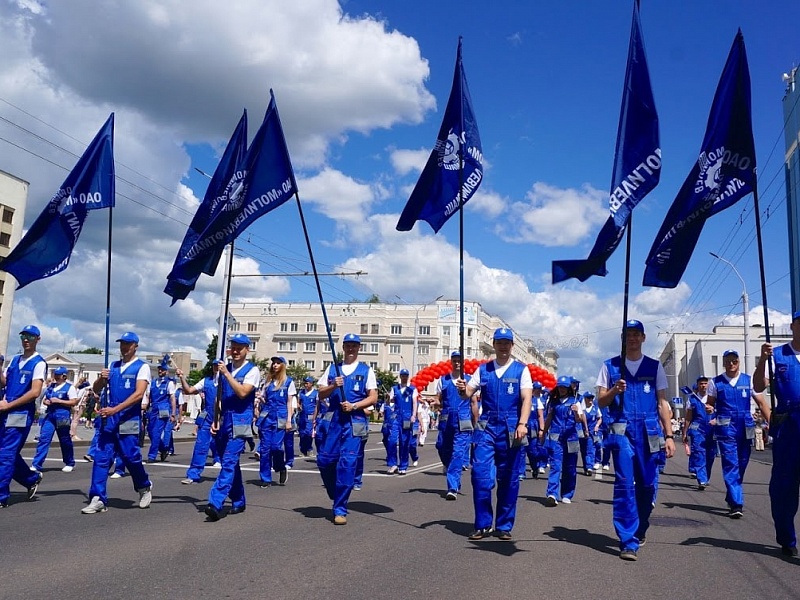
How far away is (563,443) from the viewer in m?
11.9

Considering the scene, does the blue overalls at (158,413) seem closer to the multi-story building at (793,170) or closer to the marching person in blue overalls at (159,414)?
the marching person in blue overalls at (159,414)

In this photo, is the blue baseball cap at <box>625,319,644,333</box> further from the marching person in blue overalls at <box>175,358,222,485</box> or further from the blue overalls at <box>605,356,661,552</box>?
the marching person in blue overalls at <box>175,358,222,485</box>

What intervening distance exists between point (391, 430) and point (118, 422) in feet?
25.3

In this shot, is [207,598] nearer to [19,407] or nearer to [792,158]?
[19,407]

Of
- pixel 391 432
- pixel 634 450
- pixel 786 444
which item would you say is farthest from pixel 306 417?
pixel 786 444

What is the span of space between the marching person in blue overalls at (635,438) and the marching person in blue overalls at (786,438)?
111 centimetres

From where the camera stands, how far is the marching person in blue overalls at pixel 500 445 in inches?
287

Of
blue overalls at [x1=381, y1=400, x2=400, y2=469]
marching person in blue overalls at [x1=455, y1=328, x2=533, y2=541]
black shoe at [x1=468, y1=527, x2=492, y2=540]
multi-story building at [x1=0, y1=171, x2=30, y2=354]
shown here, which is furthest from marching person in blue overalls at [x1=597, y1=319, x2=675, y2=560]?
multi-story building at [x1=0, y1=171, x2=30, y2=354]

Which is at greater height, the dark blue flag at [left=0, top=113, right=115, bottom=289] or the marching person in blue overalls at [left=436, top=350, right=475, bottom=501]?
the dark blue flag at [left=0, top=113, right=115, bottom=289]

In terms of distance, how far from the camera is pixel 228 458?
821 cm

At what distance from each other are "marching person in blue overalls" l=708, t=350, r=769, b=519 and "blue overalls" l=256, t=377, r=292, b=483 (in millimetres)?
7080

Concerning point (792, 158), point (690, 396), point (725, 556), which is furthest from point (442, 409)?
point (792, 158)

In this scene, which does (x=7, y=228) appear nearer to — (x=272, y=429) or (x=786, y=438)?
(x=272, y=429)

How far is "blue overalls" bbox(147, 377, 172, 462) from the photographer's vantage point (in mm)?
15906
